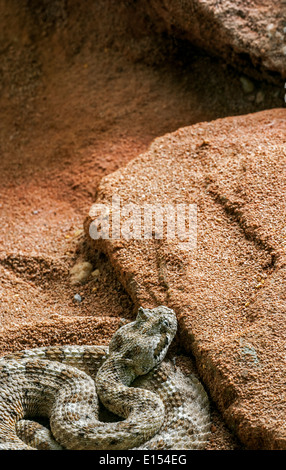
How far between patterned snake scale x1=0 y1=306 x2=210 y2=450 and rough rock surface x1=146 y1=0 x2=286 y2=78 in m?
2.94

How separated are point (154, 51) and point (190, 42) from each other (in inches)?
16.7

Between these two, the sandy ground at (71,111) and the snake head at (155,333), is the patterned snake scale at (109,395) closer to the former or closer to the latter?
the snake head at (155,333)

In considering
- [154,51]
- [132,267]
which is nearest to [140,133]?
[154,51]

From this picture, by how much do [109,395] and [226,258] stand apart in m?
1.27

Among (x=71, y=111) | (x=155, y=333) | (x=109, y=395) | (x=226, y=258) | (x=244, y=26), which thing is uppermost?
(x=244, y=26)

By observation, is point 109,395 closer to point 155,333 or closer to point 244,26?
point 155,333

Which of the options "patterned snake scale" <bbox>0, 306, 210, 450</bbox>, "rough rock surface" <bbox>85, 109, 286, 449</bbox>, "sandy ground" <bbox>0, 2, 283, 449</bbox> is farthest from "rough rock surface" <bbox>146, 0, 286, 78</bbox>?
"patterned snake scale" <bbox>0, 306, 210, 450</bbox>

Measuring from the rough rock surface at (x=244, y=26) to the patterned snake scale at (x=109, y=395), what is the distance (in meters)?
2.94

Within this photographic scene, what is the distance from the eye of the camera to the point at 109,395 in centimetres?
371

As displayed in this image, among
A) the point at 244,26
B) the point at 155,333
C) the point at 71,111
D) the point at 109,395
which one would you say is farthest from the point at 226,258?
the point at 71,111

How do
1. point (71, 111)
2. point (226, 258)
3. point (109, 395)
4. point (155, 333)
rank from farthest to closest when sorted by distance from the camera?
point (71, 111)
point (226, 258)
point (155, 333)
point (109, 395)

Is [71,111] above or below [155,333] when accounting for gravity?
above

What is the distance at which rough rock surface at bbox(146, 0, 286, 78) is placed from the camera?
5527 millimetres

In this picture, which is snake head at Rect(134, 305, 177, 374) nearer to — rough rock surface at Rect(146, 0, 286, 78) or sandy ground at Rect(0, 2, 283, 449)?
sandy ground at Rect(0, 2, 283, 449)
